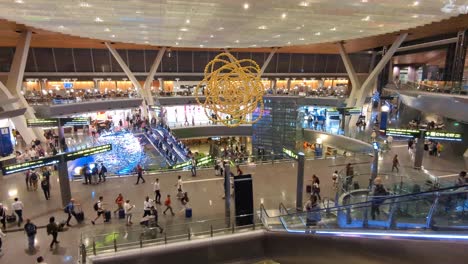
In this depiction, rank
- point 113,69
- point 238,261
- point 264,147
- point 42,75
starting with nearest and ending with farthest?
point 238,261 < point 264,147 < point 42,75 < point 113,69

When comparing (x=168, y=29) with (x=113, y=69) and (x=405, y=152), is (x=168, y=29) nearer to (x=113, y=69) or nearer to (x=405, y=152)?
(x=405, y=152)

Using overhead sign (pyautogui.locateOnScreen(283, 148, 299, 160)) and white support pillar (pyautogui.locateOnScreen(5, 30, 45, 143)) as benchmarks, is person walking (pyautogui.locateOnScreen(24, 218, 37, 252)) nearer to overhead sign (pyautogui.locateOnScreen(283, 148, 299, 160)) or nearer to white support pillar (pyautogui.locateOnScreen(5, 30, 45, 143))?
overhead sign (pyautogui.locateOnScreen(283, 148, 299, 160))

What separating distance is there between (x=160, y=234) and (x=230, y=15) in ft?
36.3

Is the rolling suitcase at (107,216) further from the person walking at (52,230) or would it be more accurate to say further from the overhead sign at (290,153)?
the overhead sign at (290,153)

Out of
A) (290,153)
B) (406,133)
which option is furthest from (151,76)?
(406,133)

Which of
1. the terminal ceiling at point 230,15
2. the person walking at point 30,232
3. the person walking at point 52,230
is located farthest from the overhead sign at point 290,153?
the person walking at point 30,232

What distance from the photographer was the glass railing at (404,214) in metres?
5.66

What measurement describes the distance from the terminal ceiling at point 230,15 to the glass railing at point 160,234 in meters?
8.98

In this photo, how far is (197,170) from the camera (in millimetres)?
17219

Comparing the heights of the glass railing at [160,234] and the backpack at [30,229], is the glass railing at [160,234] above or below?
below

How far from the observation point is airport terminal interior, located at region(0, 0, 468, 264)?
28.7 ft

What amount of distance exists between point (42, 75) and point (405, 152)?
3474cm

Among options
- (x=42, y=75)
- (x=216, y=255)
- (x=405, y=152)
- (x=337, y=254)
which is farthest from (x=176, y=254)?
(x=42, y=75)

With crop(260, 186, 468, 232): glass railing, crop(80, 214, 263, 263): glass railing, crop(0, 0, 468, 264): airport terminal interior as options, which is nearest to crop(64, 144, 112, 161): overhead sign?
crop(0, 0, 468, 264): airport terminal interior
